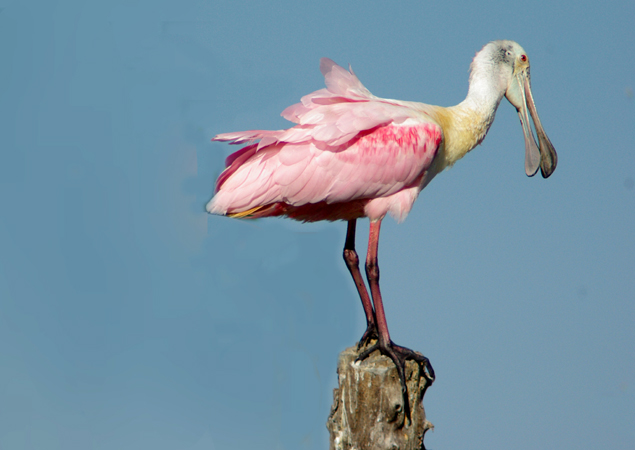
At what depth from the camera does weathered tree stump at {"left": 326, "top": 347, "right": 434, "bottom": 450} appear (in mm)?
5305

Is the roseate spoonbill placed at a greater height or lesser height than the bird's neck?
lesser

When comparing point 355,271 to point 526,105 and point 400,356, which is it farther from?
point 526,105

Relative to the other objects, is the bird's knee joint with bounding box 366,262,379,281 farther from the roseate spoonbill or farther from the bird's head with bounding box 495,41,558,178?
the bird's head with bounding box 495,41,558,178

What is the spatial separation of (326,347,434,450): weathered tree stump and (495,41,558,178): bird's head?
9.87 feet

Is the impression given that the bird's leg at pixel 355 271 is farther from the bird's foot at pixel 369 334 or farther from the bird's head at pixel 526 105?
the bird's head at pixel 526 105

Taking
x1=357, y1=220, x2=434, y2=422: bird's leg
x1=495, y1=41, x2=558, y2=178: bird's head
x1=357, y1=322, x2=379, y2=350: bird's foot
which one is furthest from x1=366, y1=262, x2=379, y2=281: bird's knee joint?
x1=495, y1=41, x2=558, y2=178: bird's head

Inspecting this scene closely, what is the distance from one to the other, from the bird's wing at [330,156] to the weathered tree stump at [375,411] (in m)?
1.42

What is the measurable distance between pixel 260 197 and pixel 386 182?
102cm

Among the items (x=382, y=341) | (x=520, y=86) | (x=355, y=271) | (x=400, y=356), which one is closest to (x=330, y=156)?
(x=355, y=271)

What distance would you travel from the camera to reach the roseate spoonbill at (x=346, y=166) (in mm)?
6012

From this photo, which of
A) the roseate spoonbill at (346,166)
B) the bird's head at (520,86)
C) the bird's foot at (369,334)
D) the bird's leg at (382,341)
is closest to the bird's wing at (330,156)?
the roseate spoonbill at (346,166)

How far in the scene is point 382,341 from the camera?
5.87 meters

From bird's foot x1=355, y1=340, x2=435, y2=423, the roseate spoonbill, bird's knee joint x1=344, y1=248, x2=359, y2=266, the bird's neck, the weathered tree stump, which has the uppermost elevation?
the bird's neck

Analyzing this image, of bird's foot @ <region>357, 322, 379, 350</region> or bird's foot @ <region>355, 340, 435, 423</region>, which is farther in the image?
bird's foot @ <region>357, 322, 379, 350</region>
